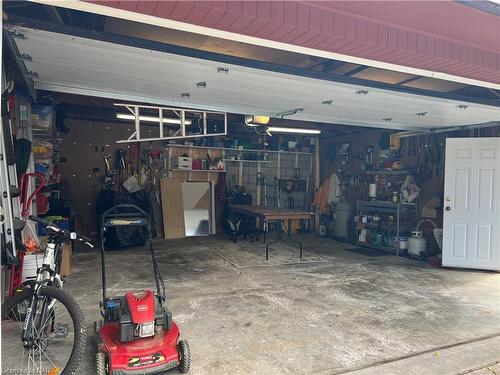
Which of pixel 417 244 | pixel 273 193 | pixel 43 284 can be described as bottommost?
pixel 417 244

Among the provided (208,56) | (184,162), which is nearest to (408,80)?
(208,56)

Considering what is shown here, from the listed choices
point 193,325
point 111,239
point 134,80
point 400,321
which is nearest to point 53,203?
point 111,239

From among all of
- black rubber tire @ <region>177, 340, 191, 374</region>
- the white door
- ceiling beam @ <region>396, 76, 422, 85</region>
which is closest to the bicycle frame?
black rubber tire @ <region>177, 340, 191, 374</region>

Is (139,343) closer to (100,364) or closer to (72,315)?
(100,364)

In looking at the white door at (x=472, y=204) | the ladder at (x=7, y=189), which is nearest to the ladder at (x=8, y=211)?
the ladder at (x=7, y=189)

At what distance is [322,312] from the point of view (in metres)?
3.55

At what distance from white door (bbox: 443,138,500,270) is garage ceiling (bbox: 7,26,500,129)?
513 mm

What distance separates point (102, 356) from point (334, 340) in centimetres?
184

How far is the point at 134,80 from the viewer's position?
353 centimetres

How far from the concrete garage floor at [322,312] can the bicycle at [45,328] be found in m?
0.28

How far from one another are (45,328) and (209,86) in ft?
8.68

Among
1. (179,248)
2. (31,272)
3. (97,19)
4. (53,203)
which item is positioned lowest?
(179,248)

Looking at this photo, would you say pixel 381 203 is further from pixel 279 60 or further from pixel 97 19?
pixel 97 19

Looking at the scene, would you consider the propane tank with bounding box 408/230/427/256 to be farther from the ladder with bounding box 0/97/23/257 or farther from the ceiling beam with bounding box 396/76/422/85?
the ladder with bounding box 0/97/23/257
